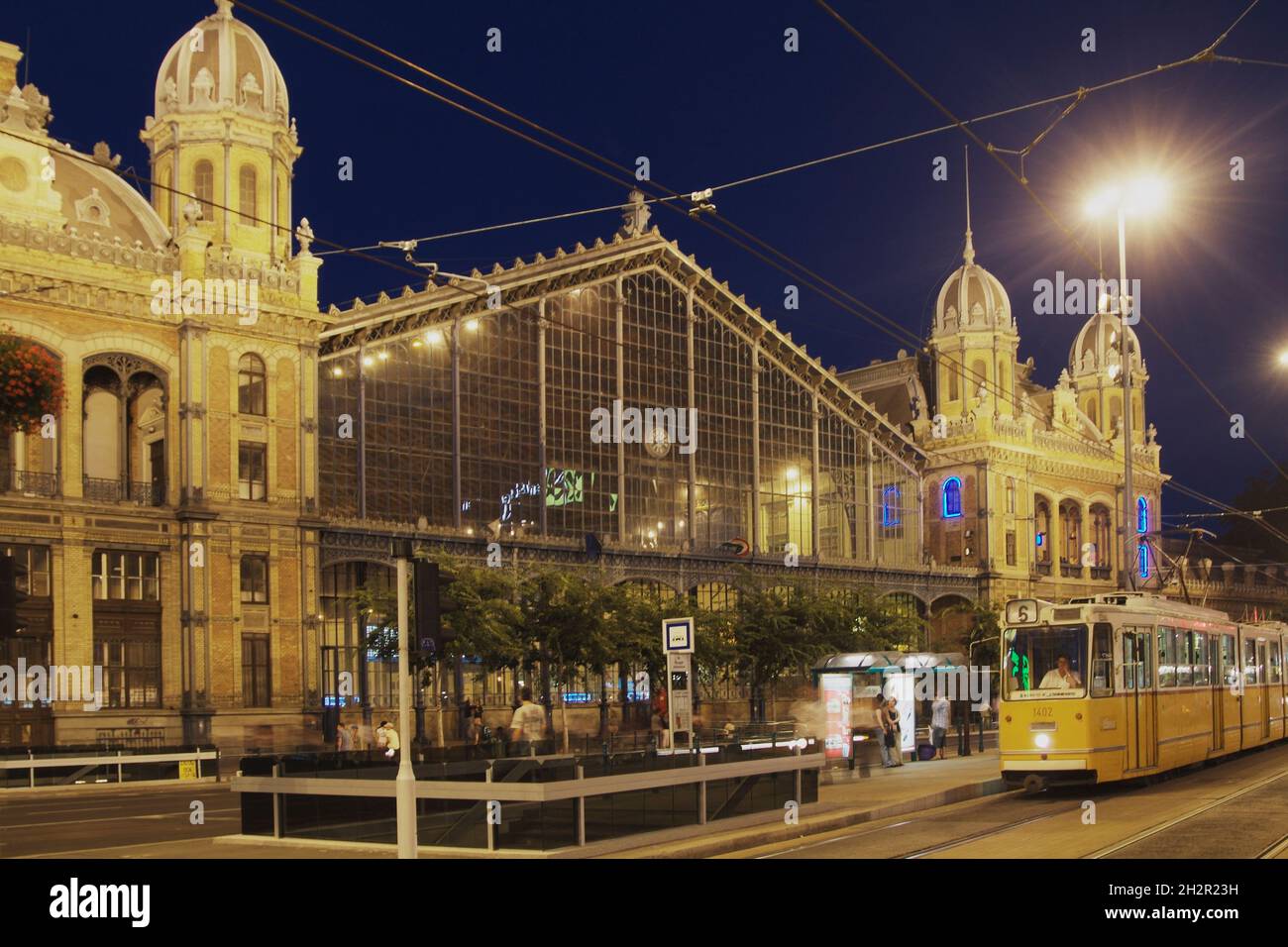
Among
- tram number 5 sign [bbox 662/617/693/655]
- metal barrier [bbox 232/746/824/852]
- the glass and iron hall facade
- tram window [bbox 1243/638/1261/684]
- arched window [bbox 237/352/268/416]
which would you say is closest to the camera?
metal barrier [bbox 232/746/824/852]

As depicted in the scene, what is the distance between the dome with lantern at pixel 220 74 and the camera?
5194 centimetres

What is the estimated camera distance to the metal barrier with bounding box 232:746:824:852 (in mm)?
19281

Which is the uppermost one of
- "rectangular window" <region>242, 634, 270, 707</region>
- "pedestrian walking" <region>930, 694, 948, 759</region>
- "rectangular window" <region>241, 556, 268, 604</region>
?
"rectangular window" <region>241, 556, 268, 604</region>

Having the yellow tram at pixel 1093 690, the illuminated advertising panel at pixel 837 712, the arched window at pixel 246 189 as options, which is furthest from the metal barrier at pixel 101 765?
the yellow tram at pixel 1093 690

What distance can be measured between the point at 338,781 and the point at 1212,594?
286 feet

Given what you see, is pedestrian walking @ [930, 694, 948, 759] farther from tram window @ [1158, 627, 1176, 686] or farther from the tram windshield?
the tram windshield

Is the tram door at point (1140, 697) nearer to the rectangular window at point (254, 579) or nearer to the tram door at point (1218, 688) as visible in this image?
the tram door at point (1218, 688)

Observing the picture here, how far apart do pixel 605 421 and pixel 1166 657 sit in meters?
35.4

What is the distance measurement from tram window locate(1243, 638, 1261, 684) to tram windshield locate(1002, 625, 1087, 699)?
38.8ft

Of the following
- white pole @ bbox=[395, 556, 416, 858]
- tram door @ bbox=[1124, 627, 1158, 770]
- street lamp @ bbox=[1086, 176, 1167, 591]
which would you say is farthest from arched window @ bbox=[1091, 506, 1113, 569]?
white pole @ bbox=[395, 556, 416, 858]

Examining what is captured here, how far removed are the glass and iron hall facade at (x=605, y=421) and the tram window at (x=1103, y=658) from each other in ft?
101

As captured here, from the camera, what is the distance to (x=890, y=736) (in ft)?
116

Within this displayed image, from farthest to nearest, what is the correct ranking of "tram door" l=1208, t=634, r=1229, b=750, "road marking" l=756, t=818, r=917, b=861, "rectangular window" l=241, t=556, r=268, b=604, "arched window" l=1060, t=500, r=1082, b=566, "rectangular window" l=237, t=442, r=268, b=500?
"arched window" l=1060, t=500, r=1082, b=566 → "rectangular window" l=237, t=442, r=268, b=500 → "rectangular window" l=241, t=556, r=268, b=604 → "tram door" l=1208, t=634, r=1229, b=750 → "road marking" l=756, t=818, r=917, b=861
